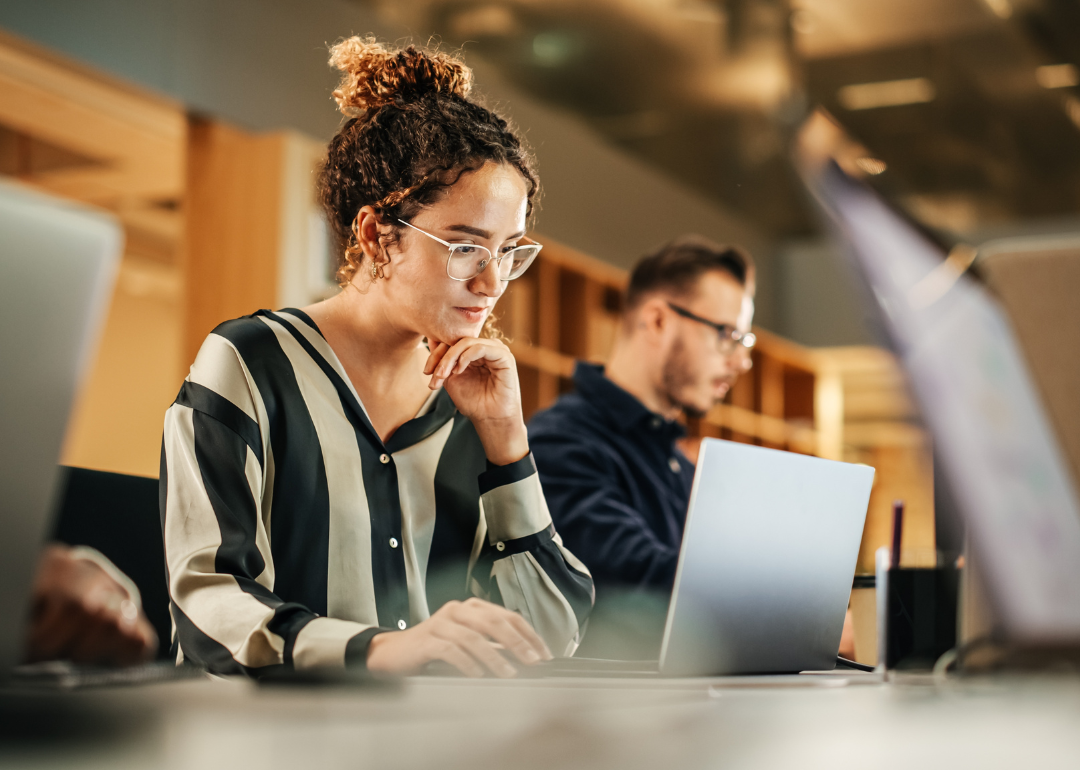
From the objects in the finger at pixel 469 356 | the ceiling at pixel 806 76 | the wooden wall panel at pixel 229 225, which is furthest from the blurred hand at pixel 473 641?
the ceiling at pixel 806 76

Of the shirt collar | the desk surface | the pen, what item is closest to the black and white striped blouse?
the desk surface

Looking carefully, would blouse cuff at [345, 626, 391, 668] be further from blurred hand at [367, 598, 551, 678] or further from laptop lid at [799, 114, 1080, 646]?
laptop lid at [799, 114, 1080, 646]

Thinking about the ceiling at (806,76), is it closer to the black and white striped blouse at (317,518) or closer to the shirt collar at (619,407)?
the shirt collar at (619,407)

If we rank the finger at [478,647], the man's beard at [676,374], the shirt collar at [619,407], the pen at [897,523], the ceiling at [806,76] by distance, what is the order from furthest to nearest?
1. the ceiling at [806,76]
2. the man's beard at [676,374]
3. the shirt collar at [619,407]
4. the pen at [897,523]
5. the finger at [478,647]

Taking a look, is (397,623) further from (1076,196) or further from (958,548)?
(1076,196)

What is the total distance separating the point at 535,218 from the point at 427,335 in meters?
0.27

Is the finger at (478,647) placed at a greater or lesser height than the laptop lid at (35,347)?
lesser

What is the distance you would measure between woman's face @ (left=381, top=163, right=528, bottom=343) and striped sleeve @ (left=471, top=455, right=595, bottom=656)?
199 millimetres

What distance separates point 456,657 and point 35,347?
18.5 inches

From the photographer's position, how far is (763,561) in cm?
107

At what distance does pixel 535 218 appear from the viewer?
1529mm

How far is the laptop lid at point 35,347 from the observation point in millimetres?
546

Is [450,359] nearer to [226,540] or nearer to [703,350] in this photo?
[226,540]

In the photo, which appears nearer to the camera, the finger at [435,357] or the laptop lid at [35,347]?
the laptop lid at [35,347]
